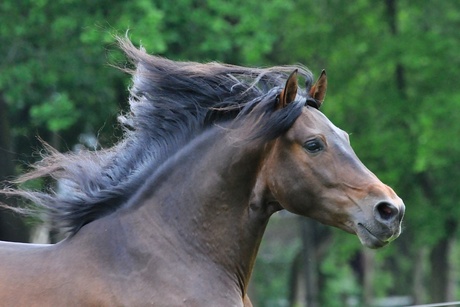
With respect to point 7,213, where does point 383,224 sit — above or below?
above

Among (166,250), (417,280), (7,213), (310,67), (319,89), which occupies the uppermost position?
(319,89)

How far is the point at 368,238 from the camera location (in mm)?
4344

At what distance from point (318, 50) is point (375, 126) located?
6.16 feet

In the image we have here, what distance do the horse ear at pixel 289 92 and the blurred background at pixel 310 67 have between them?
501cm

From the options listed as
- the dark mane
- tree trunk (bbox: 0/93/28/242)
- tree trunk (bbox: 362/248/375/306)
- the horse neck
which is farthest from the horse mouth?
tree trunk (bbox: 362/248/375/306)

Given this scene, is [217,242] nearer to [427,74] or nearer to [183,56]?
[183,56]

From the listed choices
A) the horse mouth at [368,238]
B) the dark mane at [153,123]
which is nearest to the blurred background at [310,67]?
the dark mane at [153,123]

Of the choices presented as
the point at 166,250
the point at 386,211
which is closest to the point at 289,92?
the point at 386,211

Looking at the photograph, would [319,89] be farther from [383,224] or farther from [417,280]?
[417,280]

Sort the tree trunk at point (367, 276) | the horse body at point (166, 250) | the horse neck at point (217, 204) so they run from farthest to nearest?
the tree trunk at point (367, 276) < the horse neck at point (217, 204) < the horse body at point (166, 250)

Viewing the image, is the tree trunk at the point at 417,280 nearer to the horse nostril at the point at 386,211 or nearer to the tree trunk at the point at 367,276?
the tree trunk at the point at 367,276

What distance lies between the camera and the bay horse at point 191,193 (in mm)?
4289

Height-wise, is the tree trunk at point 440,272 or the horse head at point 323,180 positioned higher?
the horse head at point 323,180

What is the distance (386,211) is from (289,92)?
2.66 ft
